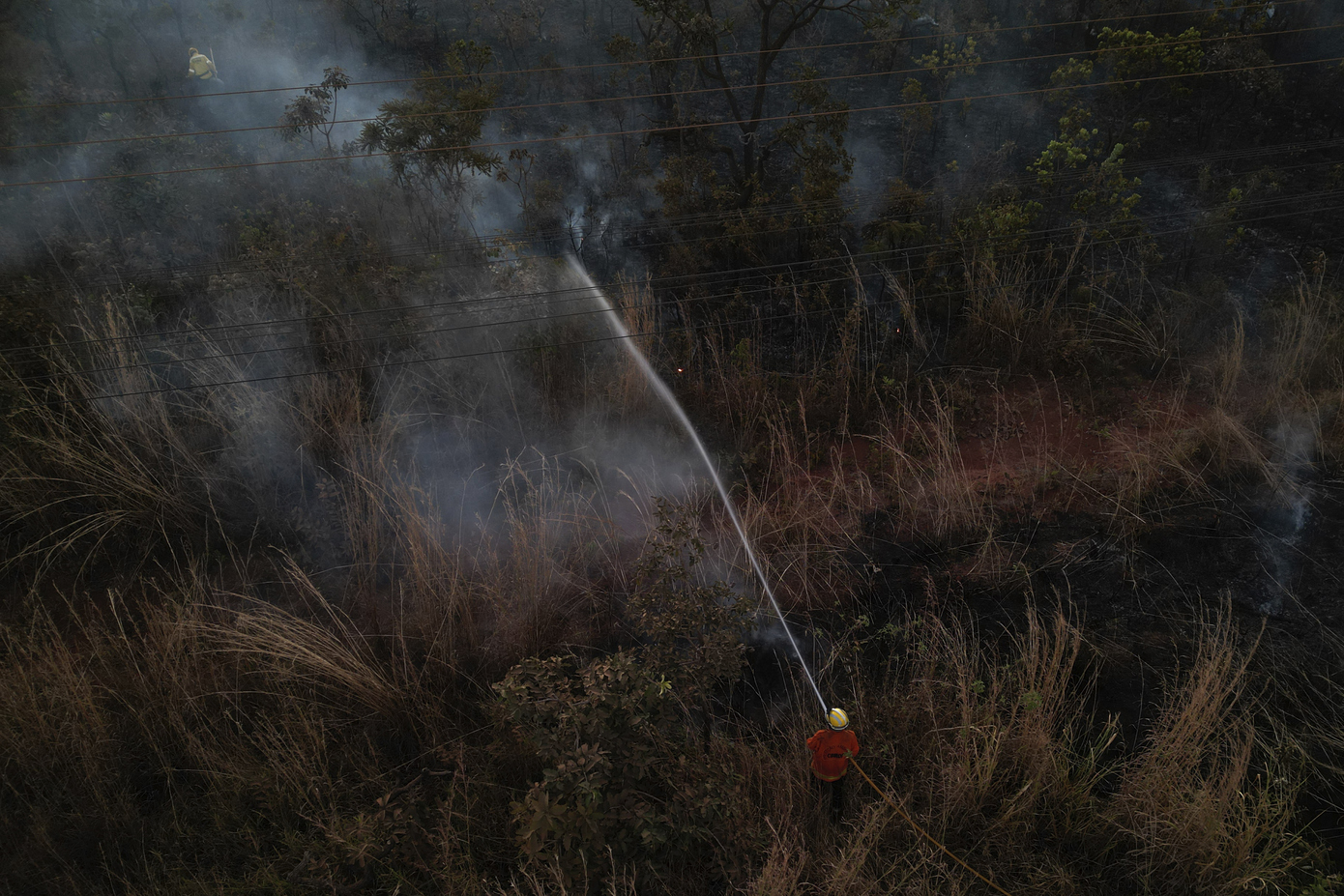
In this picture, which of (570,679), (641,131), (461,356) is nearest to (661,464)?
(461,356)

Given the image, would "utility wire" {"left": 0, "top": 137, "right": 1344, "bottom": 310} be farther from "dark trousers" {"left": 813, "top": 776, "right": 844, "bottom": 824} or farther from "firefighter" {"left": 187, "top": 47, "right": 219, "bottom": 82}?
"dark trousers" {"left": 813, "top": 776, "right": 844, "bottom": 824}

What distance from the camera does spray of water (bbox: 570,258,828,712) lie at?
4406 millimetres

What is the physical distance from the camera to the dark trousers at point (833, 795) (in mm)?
3076

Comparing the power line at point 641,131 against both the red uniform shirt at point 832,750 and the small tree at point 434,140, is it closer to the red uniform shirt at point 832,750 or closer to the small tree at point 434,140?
the small tree at point 434,140

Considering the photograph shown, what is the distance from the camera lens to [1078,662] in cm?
415

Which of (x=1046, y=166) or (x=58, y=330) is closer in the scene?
(x=58, y=330)

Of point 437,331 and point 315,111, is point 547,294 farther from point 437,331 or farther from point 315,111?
point 315,111

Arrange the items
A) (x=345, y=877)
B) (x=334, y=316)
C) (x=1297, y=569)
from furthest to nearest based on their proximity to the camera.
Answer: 1. (x=334, y=316)
2. (x=1297, y=569)
3. (x=345, y=877)

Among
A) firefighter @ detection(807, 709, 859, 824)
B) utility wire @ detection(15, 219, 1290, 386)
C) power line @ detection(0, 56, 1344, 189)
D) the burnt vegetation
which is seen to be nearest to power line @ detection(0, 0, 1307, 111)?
the burnt vegetation

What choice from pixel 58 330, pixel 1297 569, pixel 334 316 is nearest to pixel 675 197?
pixel 334 316

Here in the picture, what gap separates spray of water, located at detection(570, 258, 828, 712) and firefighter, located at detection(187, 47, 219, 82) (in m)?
6.73

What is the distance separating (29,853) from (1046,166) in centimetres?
1002

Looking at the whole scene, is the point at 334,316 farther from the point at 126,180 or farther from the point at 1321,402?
the point at 1321,402

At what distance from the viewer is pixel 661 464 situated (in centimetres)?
580
